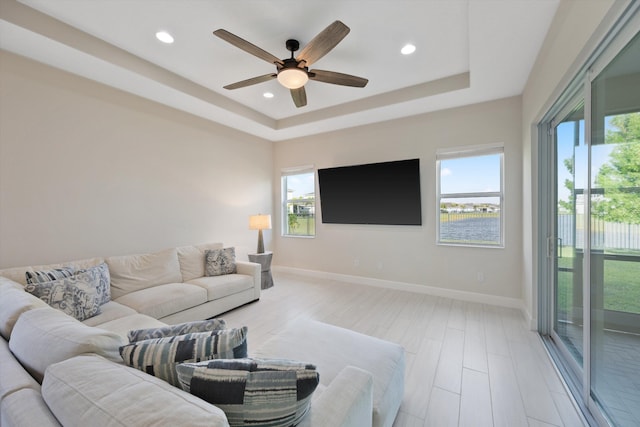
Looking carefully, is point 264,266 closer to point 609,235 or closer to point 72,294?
point 72,294

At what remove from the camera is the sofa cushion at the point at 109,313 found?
213cm

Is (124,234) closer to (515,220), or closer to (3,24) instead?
(3,24)

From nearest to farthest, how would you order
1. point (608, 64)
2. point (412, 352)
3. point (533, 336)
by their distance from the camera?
point (608, 64) → point (412, 352) → point (533, 336)

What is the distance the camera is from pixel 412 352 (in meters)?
2.45

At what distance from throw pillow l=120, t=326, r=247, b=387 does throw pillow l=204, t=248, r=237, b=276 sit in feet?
9.13

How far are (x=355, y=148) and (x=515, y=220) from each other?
2.63m

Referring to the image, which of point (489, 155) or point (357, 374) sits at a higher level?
point (489, 155)

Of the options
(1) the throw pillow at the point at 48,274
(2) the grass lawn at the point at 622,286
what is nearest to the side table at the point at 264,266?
(1) the throw pillow at the point at 48,274

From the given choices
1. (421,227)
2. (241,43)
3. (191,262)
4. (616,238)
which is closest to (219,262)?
(191,262)

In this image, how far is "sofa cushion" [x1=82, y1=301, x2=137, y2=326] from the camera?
7.00 feet

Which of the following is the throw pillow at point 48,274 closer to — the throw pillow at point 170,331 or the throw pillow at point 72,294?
the throw pillow at point 72,294

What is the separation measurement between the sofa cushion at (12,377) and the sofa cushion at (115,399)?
0.13m

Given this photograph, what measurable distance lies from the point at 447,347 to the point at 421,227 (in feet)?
6.44

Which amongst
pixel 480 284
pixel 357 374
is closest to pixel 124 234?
pixel 357 374
